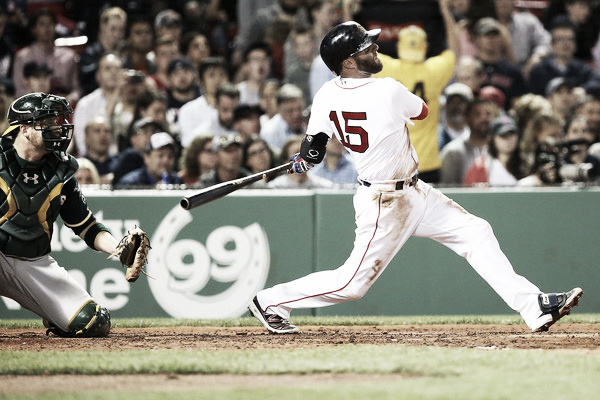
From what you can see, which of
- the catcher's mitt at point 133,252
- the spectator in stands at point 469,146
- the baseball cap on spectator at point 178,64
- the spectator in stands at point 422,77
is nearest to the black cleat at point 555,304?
the catcher's mitt at point 133,252

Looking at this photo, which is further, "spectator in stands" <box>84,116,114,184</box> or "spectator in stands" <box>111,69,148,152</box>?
"spectator in stands" <box>111,69,148,152</box>

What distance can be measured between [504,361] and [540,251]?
3312 millimetres

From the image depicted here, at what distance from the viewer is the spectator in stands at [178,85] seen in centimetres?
1063

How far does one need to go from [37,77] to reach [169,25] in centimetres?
186

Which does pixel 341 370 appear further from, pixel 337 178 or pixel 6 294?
pixel 337 178

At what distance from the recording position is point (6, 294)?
21.3 feet

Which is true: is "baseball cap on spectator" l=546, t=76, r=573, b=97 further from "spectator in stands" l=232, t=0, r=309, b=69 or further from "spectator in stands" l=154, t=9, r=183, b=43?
"spectator in stands" l=154, t=9, r=183, b=43

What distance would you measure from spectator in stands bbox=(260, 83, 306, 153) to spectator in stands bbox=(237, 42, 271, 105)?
0.86 meters

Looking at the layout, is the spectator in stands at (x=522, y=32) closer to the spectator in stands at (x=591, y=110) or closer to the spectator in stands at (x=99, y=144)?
the spectator in stands at (x=591, y=110)

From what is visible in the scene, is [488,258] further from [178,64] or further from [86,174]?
[178,64]

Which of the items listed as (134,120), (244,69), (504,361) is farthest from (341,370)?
(244,69)

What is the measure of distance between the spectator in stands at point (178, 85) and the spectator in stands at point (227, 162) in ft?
6.06

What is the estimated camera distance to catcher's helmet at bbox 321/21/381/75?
238 inches

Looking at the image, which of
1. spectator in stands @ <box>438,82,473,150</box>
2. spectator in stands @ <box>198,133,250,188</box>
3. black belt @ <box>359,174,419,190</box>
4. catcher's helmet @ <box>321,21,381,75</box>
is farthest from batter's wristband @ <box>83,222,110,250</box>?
spectator in stands @ <box>438,82,473,150</box>
